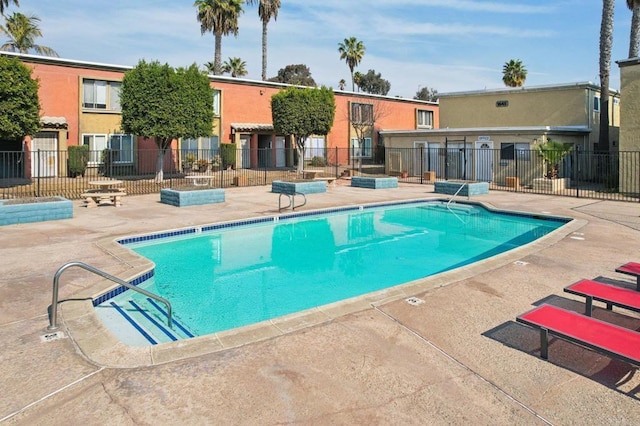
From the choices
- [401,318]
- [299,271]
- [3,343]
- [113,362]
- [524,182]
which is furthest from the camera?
[524,182]

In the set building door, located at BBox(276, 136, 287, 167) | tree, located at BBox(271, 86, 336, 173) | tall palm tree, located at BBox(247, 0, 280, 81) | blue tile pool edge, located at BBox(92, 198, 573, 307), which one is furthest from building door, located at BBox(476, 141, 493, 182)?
tall palm tree, located at BBox(247, 0, 280, 81)

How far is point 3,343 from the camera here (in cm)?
476

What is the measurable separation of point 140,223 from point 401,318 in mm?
9403

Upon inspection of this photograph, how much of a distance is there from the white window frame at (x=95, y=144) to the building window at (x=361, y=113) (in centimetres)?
1863

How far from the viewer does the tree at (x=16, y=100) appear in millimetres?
18438

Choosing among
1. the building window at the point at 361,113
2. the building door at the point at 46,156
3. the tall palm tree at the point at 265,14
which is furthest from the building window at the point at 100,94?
the tall palm tree at the point at 265,14

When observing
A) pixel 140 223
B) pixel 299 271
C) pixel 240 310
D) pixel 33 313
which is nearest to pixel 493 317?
pixel 240 310

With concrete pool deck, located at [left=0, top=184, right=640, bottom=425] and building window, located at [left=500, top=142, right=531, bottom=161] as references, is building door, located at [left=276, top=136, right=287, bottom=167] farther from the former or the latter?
concrete pool deck, located at [left=0, top=184, right=640, bottom=425]

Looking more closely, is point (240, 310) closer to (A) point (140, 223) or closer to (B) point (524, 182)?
(A) point (140, 223)

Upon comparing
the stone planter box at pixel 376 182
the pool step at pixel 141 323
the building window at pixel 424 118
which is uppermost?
the building window at pixel 424 118

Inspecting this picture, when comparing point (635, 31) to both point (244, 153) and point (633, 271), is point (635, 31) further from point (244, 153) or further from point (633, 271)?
point (633, 271)

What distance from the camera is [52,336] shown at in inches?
193

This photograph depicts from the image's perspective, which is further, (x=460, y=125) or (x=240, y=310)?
(x=460, y=125)

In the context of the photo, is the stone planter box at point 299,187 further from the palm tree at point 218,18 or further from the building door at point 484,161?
the palm tree at point 218,18
